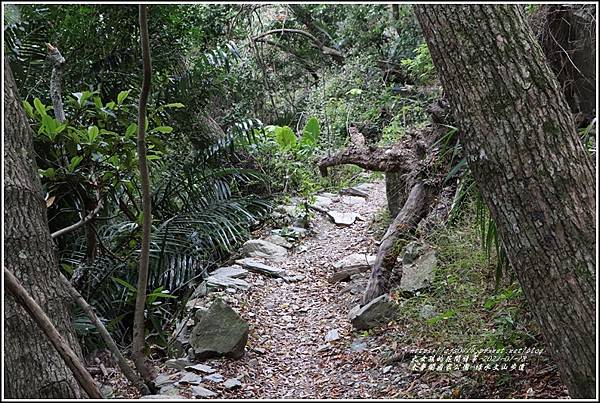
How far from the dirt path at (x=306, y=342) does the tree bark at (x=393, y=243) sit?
1.03 feet

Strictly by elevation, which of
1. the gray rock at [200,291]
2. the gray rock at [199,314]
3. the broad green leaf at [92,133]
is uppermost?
the broad green leaf at [92,133]

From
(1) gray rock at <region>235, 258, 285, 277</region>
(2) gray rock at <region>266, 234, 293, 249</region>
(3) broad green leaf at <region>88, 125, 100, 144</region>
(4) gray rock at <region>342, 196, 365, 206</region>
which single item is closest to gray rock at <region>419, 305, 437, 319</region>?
(1) gray rock at <region>235, 258, 285, 277</region>

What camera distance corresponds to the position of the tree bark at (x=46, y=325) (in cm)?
202

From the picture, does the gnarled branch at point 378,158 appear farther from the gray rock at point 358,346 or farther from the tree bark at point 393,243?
the gray rock at point 358,346

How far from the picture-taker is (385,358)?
10.6ft

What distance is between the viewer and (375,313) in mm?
3668

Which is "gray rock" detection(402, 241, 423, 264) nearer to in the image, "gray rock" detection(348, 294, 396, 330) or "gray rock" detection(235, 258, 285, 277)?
"gray rock" detection(348, 294, 396, 330)

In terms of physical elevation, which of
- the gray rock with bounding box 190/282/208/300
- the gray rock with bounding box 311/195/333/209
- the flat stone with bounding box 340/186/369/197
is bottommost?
the flat stone with bounding box 340/186/369/197

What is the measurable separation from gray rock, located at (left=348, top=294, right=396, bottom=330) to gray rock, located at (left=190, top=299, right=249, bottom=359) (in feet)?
2.40

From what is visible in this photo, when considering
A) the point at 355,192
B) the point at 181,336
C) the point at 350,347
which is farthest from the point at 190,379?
the point at 355,192

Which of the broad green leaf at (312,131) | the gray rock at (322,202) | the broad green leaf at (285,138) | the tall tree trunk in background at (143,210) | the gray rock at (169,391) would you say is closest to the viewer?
the tall tree trunk in background at (143,210)

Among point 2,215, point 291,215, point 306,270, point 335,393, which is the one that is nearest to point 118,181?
point 2,215

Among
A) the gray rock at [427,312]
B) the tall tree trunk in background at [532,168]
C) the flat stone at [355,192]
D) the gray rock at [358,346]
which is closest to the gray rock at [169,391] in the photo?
the gray rock at [358,346]

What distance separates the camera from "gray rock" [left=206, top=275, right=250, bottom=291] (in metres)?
4.48
